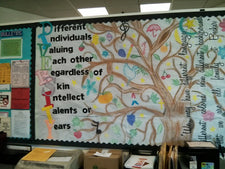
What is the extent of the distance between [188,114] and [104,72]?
0.71m

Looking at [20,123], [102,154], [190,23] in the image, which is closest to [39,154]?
[20,123]

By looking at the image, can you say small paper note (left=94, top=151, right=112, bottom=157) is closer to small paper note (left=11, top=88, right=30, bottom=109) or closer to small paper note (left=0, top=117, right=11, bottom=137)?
small paper note (left=11, top=88, right=30, bottom=109)

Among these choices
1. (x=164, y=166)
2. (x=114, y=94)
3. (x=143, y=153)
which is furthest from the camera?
(x=114, y=94)

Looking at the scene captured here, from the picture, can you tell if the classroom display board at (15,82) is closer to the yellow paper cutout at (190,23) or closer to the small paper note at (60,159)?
the small paper note at (60,159)

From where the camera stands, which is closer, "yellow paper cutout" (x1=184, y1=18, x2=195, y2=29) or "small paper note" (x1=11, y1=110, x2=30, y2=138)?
"yellow paper cutout" (x1=184, y1=18, x2=195, y2=29)

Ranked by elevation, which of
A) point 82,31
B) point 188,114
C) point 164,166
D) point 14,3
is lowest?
point 164,166

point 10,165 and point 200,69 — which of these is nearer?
point 200,69

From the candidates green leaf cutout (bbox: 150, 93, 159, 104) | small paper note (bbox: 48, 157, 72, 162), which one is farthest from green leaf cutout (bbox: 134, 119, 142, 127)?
small paper note (bbox: 48, 157, 72, 162)

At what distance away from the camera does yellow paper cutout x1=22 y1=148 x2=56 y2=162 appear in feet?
4.37

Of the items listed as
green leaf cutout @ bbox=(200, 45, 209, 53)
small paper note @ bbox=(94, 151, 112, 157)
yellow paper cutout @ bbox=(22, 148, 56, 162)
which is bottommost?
yellow paper cutout @ bbox=(22, 148, 56, 162)

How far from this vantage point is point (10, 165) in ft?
5.06

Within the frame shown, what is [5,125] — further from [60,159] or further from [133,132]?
[133,132]

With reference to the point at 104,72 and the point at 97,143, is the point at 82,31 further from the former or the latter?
the point at 97,143

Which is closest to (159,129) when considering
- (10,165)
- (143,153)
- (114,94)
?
(143,153)
